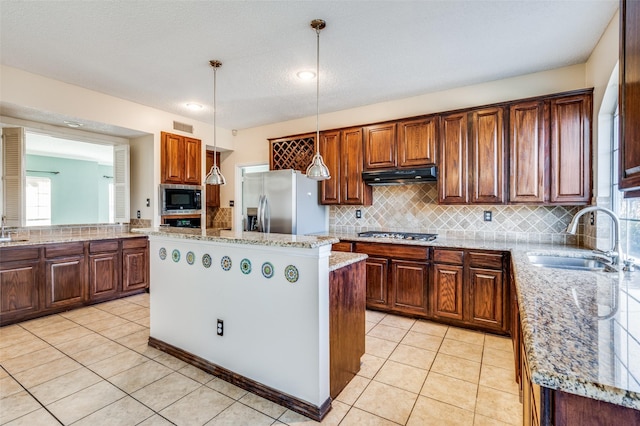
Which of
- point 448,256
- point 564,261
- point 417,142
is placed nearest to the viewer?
point 564,261

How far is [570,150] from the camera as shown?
9.53 ft

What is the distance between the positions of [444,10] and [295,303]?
232 centimetres

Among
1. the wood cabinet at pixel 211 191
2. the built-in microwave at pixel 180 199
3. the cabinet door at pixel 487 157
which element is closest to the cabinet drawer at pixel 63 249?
the built-in microwave at pixel 180 199

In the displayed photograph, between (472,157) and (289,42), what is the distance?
86.5 inches

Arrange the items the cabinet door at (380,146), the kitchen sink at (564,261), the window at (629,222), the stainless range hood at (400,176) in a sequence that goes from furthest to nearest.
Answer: the cabinet door at (380,146), the stainless range hood at (400,176), the kitchen sink at (564,261), the window at (629,222)

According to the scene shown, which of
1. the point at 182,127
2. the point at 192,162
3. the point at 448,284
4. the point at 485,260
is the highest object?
the point at 182,127

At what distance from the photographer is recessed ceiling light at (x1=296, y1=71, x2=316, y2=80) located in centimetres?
328

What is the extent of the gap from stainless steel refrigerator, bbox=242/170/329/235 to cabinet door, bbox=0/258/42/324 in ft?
7.89

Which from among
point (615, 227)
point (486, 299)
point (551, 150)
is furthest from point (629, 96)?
point (486, 299)

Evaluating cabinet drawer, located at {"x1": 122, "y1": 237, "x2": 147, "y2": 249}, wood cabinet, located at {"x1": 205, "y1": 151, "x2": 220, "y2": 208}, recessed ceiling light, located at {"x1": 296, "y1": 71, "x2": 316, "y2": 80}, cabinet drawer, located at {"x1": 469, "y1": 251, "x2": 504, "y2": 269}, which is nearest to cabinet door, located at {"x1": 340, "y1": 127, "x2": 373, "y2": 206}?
recessed ceiling light, located at {"x1": 296, "y1": 71, "x2": 316, "y2": 80}

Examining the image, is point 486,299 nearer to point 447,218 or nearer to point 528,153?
point 447,218

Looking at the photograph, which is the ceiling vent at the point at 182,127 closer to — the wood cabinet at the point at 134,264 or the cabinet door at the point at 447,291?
the wood cabinet at the point at 134,264

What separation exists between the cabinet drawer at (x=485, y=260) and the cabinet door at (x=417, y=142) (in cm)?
113

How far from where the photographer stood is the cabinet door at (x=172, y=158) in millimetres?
4531
